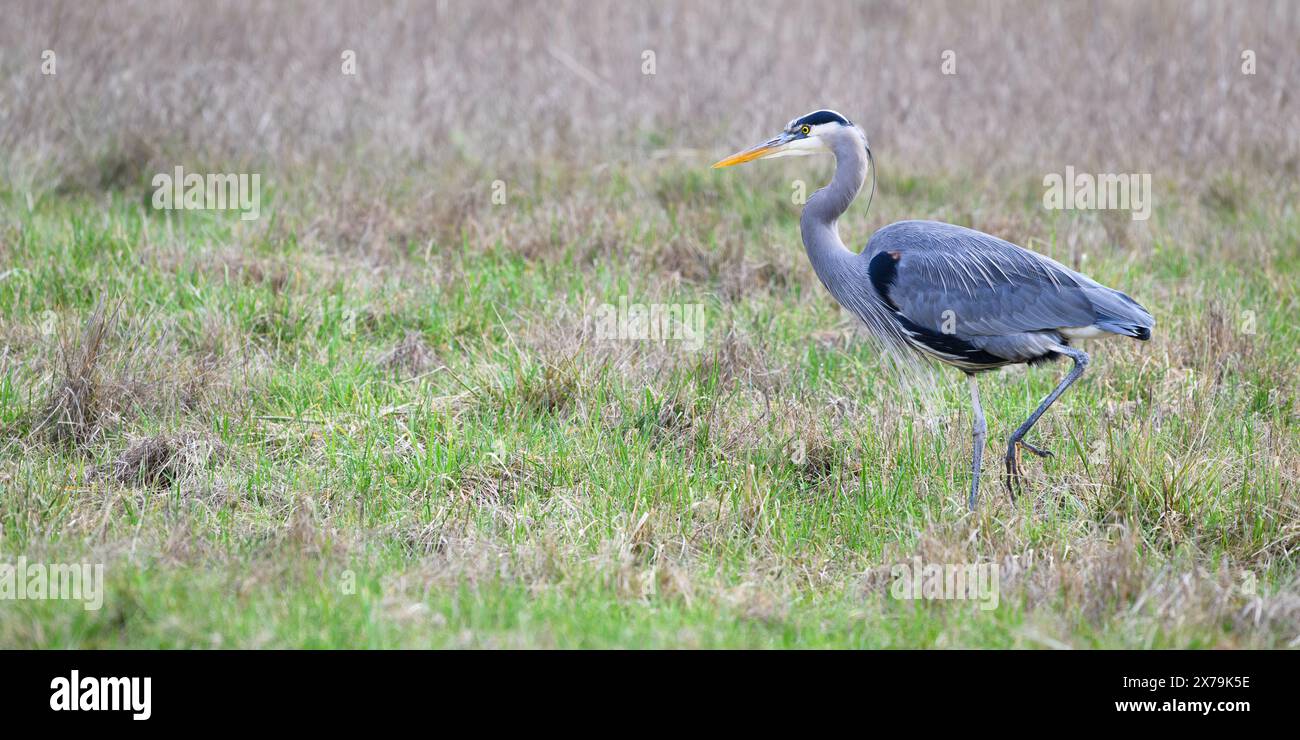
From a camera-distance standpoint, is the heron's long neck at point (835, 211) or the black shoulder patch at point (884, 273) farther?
the heron's long neck at point (835, 211)

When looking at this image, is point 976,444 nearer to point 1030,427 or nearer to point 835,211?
point 1030,427

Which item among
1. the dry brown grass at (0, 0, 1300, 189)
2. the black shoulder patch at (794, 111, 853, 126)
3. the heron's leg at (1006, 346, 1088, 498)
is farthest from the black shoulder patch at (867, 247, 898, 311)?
the dry brown grass at (0, 0, 1300, 189)

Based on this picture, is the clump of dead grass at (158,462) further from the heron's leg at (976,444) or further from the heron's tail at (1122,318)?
the heron's tail at (1122,318)

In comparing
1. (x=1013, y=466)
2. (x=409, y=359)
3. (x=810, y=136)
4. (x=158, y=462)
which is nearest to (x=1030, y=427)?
(x=1013, y=466)

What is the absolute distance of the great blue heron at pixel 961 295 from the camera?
5.46m

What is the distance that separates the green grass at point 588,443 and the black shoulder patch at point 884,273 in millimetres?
602

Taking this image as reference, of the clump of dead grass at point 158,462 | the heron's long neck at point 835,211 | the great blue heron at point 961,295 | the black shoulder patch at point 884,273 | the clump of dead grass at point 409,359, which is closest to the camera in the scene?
the clump of dead grass at point 158,462

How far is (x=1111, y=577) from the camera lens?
14.5 ft

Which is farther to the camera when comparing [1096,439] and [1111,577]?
[1096,439]

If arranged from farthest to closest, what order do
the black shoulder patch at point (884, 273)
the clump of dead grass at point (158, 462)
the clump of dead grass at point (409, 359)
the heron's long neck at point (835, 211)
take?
1. the clump of dead grass at point (409, 359)
2. the heron's long neck at point (835, 211)
3. the black shoulder patch at point (884, 273)
4. the clump of dead grass at point (158, 462)

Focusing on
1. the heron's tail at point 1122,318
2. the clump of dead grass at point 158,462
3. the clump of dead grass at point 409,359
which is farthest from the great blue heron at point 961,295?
the clump of dead grass at point 158,462
